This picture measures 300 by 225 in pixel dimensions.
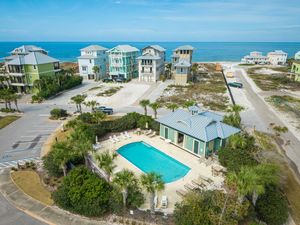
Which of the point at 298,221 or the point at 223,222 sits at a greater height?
the point at 223,222

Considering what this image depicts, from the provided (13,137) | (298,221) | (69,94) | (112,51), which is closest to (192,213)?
(298,221)

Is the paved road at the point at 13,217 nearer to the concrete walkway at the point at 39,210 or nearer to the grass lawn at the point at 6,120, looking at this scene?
the concrete walkway at the point at 39,210

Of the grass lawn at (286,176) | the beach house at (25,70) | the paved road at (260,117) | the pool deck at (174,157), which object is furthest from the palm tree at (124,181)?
the beach house at (25,70)

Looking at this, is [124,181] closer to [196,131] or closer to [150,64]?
[196,131]

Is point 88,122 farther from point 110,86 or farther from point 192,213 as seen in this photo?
point 110,86

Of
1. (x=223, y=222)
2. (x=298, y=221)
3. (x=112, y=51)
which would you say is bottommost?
(x=298, y=221)
